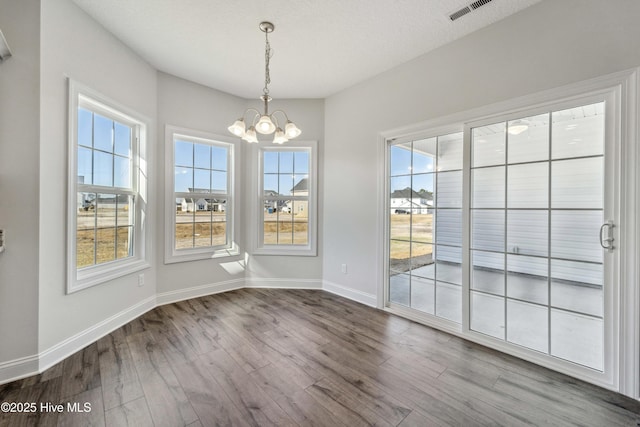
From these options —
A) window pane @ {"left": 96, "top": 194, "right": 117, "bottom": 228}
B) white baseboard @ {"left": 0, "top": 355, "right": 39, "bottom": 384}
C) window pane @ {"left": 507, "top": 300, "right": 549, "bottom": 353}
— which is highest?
window pane @ {"left": 96, "top": 194, "right": 117, "bottom": 228}

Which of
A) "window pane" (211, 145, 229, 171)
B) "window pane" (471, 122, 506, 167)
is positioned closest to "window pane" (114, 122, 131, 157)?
"window pane" (211, 145, 229, 171)

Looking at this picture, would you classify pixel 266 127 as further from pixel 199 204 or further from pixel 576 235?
pixel 576 235

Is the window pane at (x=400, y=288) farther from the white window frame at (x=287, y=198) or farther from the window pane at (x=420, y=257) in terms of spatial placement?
the white window frame at (x=287, y=198)

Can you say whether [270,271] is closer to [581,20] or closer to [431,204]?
[431,204]

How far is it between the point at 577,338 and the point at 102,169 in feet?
14.9

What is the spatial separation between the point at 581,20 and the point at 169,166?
14.0ft

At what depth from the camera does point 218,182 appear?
3834 mm

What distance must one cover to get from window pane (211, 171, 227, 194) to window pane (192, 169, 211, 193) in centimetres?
6

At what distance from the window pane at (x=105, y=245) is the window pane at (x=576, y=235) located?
166 inches

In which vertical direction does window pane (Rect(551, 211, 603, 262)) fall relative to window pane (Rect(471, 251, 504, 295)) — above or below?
above

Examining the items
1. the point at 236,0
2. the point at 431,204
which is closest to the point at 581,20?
the point at 431,204

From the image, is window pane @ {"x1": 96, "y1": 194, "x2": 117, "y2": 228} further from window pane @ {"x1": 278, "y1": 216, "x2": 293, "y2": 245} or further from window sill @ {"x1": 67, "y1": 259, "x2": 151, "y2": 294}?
window pane @ {"x1": 278, "y1": 216, "x2": 293, "y2": 245}

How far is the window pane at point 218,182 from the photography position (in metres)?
3.79

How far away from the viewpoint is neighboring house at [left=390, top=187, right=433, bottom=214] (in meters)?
2.89
